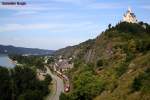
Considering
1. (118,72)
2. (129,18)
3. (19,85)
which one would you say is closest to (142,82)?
(118,72)

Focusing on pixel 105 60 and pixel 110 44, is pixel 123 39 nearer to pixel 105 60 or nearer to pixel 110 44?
pixel 110 44

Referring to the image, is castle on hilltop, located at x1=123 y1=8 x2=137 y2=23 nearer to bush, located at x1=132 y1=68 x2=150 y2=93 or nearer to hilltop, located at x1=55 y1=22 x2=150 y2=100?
hilltop, located at x1=55 y1=22 x2=150 y2=100

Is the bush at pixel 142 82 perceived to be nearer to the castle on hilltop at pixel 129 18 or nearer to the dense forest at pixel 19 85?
the dense forest at pixel 19 85

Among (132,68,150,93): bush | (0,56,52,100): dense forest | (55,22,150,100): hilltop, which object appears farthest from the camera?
(0,56,52,100): dense forest

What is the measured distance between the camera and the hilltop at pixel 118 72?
118 ft

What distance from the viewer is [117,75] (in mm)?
52719

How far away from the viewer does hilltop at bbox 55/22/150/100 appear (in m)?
35.8

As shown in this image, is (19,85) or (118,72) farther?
(19,85)

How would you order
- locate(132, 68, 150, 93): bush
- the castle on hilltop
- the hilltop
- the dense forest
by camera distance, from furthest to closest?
the castle on hilltop, the dense forest, the hilltop, locate(132, 68, 150, 93): bush

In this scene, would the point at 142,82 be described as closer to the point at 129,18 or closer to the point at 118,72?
the point at 118,72

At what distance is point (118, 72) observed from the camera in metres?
53.2

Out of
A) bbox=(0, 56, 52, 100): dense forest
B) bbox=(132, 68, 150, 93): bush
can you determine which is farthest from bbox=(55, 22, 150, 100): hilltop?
bbox=(0, 56, 52, 100): dense forest

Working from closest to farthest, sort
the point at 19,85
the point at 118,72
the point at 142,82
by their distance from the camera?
the point at 142,82 → the point at 118,72 → the point at 19,85

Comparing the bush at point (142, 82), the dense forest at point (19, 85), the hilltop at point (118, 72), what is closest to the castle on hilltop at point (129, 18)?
the hilltop at point (118, 72)
